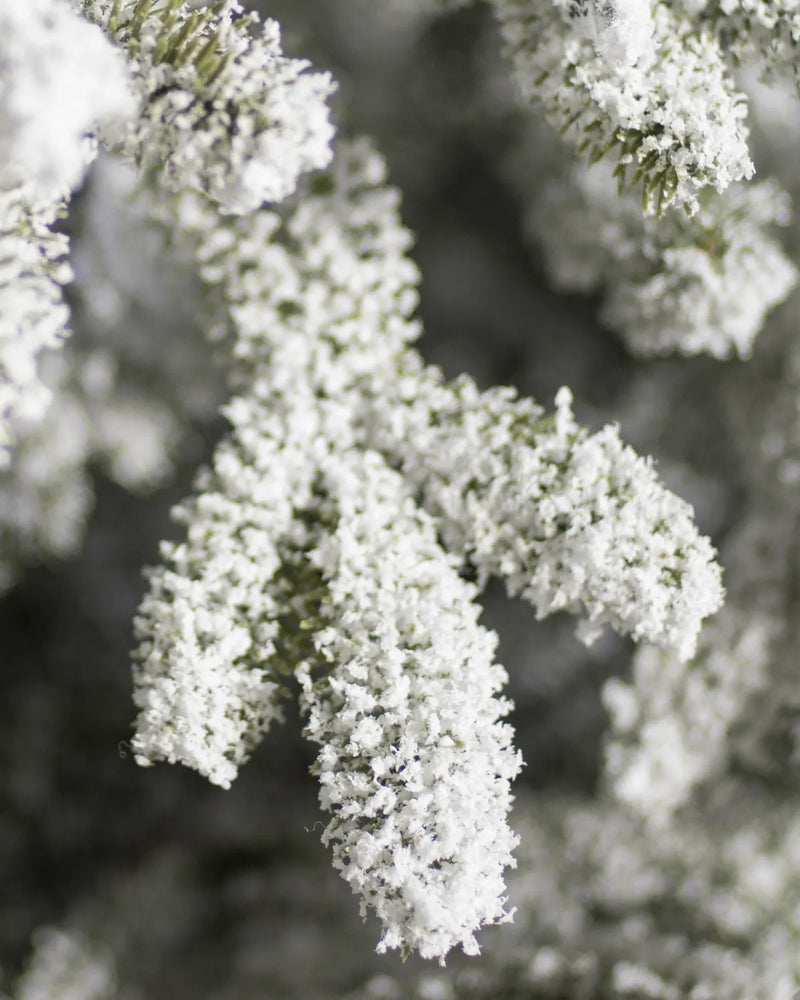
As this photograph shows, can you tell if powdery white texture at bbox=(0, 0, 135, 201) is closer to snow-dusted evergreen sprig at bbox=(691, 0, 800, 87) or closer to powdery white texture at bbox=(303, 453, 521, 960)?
powdery white texture at bbox=(303, 453, 521, 960)

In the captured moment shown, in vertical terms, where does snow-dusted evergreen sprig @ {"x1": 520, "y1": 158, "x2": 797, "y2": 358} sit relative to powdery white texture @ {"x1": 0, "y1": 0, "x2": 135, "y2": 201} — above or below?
above

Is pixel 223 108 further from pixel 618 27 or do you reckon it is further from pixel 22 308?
pixel 618 27

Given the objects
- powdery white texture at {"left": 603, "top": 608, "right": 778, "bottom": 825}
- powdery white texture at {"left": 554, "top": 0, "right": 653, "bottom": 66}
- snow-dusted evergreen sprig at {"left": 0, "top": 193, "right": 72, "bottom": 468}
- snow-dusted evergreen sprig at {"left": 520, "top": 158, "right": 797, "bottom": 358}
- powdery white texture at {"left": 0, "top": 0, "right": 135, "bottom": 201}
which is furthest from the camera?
powdery white texture at {"left": 603, "top": 608, "right": 778, "bottom": 825}

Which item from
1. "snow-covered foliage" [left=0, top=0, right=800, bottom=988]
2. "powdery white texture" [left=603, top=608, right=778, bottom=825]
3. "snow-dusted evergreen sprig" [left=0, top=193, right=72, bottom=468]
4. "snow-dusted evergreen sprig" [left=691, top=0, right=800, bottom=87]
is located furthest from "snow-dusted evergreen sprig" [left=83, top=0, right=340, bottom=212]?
"powdery white texture" [left=603, top=608, right=778, bottom=825]

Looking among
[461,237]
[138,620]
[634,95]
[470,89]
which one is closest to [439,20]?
[470,89]

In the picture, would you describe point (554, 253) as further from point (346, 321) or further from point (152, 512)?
point (152, 512)

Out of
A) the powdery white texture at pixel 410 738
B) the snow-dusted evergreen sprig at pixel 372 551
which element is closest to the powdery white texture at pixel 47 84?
the snow-dusted evergreen sprig at pixel 372 551
